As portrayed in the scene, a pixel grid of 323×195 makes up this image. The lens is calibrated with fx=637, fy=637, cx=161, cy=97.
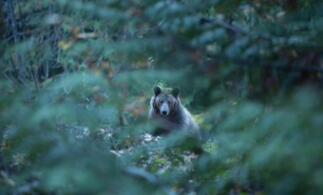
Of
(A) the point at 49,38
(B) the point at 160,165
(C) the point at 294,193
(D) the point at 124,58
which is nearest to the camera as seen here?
(C) the point at 294,193

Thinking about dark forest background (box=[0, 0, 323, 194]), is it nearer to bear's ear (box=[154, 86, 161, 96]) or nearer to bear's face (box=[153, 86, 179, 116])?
bear's ear (box=[154, 86, 161, 96])

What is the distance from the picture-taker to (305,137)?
3191 mm

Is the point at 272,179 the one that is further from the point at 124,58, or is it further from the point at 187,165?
the point at 124,58

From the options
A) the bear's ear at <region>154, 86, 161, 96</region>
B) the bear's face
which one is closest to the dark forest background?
the bear's ear at <region>154, 86, 161, 96</region>

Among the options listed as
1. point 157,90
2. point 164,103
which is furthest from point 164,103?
point 157,90

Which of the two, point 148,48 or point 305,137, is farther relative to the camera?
point 148,48

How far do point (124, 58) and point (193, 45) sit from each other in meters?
0.56

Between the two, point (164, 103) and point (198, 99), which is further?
point (164, 103)

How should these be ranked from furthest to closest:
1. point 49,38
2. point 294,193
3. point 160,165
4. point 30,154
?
point 49,38, point 160,165, point 30,154, point 294,193

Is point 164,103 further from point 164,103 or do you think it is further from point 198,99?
point 198,99

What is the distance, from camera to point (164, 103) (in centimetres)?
1284

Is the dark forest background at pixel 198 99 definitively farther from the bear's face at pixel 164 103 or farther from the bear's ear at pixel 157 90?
the bear's face at pixel 164 103

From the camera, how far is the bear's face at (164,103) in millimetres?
12656

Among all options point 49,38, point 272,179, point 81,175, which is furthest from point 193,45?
point 49,38
